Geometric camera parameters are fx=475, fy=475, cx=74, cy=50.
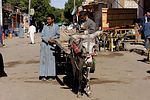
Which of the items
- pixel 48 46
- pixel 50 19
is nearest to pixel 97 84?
pixel 48 46

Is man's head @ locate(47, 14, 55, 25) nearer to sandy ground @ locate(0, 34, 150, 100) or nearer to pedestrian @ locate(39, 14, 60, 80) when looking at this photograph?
pedestrian @ locate(39, 14, 60, 80)

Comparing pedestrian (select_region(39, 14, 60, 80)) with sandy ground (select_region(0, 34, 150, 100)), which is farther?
pedestrian (select_region(39, 14, 60, 80))

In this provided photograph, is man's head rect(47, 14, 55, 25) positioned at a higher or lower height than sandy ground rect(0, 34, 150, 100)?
higher

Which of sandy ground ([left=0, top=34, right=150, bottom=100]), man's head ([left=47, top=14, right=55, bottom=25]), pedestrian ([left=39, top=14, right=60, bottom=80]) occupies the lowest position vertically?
sandy ground ([left=0, top=34, right=150, bottom=100])

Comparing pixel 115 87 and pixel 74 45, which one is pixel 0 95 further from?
pixel 115 87

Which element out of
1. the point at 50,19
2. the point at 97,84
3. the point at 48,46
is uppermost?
the point at 50,19

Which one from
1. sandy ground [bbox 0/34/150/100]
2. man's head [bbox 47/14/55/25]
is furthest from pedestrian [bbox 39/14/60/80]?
sandy ground [bbox 0/34/150/100]

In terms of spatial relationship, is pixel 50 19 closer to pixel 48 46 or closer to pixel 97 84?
pixel 48 46

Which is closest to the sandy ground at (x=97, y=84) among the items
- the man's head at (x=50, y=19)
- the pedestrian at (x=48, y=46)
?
the pedestrian at (x=48, y=46)

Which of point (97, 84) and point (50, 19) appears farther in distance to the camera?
point (50, 19)

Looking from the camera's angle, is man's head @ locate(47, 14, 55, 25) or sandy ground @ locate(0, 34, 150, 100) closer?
sandy ground @ locate(0, 34, 150, 100)

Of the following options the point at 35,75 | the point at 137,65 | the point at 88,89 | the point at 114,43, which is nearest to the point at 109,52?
the point at 114,43

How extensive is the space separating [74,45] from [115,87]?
2260 millimetres

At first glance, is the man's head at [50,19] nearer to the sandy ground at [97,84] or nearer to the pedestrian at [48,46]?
the pedestrian at [48,46]
